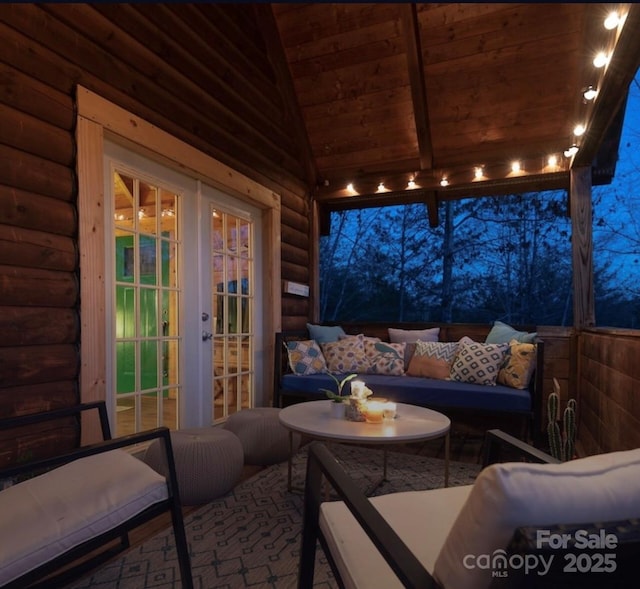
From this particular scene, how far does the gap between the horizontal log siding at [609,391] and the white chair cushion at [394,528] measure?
125 centimetres

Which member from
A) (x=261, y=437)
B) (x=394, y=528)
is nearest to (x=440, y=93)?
(x=261, y=437)

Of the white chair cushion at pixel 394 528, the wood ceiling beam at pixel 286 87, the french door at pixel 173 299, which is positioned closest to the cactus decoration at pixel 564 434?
the white chair cushion at pixel 394 528

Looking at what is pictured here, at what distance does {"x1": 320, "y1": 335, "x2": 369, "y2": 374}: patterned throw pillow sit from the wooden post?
1941 mm

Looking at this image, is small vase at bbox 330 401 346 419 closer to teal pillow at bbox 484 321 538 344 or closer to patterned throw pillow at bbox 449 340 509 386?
patterned throw pillow at bbox 449 340 509 386

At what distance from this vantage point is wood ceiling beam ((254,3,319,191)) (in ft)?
12.3

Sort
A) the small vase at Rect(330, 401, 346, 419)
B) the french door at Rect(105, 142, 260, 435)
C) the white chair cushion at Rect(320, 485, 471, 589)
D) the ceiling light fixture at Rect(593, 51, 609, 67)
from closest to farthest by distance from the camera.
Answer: the white chair cushion at Rect(320, 485, 471, 589) → the small vase at Rect(330, 401, 346, 419) → the ceiling light fixture at Rect(593, 51, 609, 67) → the french door at Rect(105, 142, 260, 435)

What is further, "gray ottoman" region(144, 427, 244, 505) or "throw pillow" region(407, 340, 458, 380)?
"throw pillow" region(407, 340, 458, 380)

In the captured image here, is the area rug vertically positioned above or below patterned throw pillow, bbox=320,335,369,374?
below

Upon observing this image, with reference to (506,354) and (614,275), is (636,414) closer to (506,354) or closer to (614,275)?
(506,354)

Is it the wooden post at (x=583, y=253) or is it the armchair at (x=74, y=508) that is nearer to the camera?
the armchair at (x=74, y=508)

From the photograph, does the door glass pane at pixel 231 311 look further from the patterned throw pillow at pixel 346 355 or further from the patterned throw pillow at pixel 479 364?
the patterned throw pillow at pixel 479 364

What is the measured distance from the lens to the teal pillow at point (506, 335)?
3.35m

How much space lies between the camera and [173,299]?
302 centimetres

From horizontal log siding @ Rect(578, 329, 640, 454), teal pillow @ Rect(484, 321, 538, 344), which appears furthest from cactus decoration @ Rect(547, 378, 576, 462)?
teal pillow @ Rect(484, 321, 538, 344)
